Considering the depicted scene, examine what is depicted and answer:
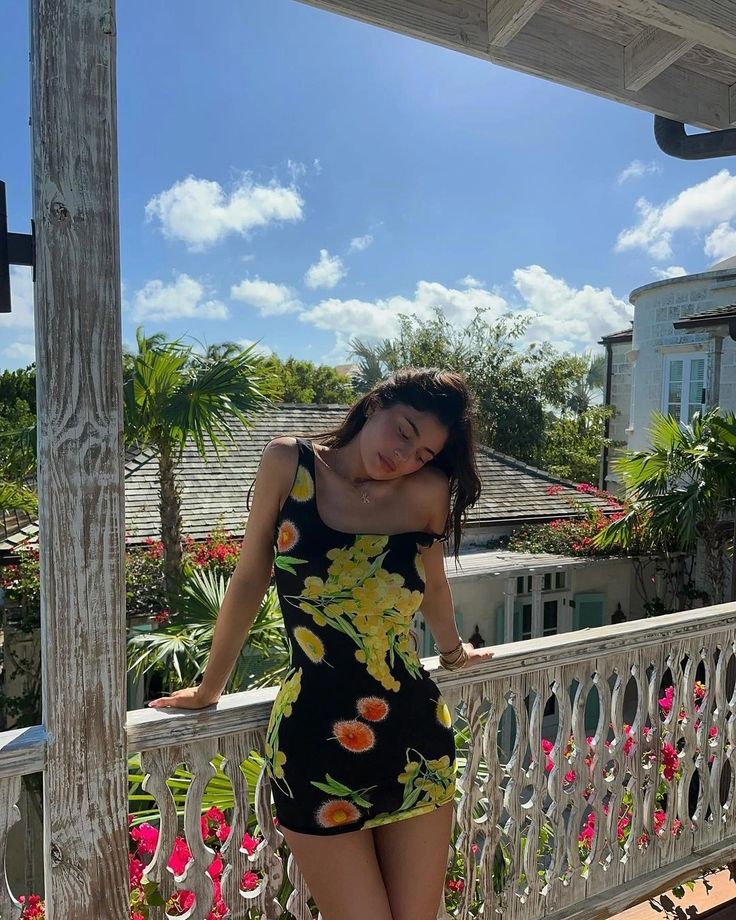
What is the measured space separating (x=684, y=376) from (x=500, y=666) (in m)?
12.8

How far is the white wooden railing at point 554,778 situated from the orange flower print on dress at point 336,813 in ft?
0.86

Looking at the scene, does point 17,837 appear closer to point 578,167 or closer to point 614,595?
point 614,595

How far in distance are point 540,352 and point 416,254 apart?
24095 mm

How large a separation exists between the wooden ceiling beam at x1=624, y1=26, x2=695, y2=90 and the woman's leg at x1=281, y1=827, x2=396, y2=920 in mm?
2175

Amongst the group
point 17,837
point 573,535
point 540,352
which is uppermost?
point 540,352

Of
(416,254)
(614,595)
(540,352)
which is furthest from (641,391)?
(416,254)

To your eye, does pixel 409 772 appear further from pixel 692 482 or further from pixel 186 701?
pixel 692 482

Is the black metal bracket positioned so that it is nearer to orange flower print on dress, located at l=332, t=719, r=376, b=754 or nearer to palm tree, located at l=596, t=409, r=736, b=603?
orange flower print on dress, located at l=332, t=719, r=376, b=754

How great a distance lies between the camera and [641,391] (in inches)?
570

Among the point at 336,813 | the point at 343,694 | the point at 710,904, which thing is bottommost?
the point at 710,904

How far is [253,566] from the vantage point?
1.47m

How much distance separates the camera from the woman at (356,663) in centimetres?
138

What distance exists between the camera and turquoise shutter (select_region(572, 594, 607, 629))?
9.17m

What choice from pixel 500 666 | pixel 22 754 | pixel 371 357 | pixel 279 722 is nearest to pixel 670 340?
pixel 500 666
